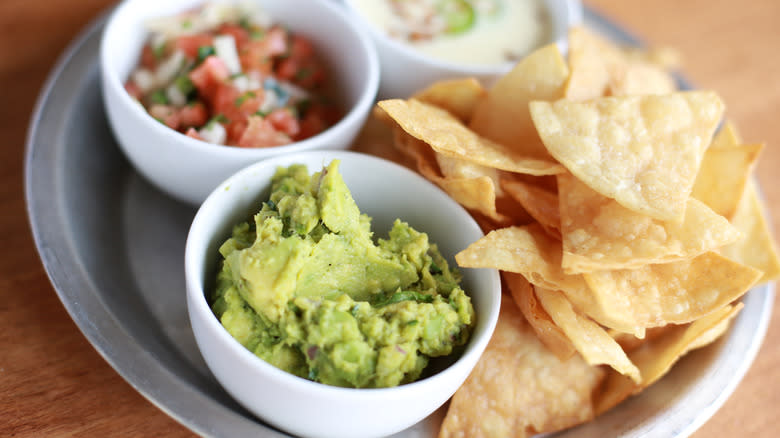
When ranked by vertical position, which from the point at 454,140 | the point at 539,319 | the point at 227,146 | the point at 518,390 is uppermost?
the point at 454,140

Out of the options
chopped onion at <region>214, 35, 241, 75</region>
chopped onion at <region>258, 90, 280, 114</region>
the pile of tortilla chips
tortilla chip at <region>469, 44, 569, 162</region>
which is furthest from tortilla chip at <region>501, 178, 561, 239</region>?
chopped onion at <region>214, 35, 241, 75</region>

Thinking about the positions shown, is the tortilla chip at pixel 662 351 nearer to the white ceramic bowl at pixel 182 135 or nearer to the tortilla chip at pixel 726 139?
the tortilla chip at pixel 726 139

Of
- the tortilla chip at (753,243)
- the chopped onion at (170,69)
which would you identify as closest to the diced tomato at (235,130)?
the chopped onion at (170,69)

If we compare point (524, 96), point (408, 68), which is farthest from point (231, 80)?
point (524, 96)

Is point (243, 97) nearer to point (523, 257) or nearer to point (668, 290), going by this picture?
point (523, 257)

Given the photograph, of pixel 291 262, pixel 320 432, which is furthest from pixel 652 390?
pixel 291 262

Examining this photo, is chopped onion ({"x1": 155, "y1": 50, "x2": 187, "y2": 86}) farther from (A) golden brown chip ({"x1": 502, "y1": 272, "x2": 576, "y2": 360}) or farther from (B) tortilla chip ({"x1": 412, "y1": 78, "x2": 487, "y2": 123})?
(A) golden brown chip ({"x1": 502, "y1": 272, "x2": 576, "y2": 360})
